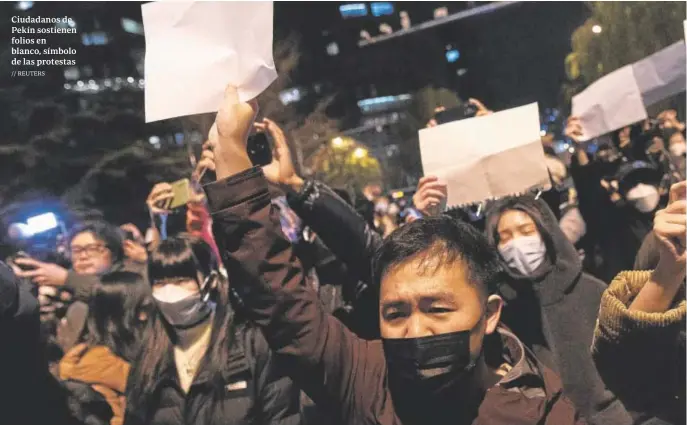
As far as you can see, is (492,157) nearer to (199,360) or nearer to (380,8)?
(199,360)

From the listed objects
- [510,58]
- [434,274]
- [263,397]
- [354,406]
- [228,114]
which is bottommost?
[263,397]

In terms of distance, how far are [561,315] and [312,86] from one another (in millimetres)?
28530

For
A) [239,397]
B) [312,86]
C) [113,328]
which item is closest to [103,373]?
[113,328]

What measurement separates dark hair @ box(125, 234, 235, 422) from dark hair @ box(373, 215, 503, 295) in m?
0.93

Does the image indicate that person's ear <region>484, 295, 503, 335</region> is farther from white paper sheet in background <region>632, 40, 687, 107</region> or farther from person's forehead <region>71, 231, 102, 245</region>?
person's forehead <region>71, 231, 102, 245</region>

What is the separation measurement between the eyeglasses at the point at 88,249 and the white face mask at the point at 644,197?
3.10 meters

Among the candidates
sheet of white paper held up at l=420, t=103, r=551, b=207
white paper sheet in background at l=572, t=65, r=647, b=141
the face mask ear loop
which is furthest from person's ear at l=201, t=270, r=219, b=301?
white paper sheet in background at l=572, t=65, r=647, b=141

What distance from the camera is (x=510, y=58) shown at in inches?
1356

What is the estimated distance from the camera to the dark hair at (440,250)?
1.71m

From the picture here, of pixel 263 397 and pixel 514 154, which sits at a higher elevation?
pixel 514 154

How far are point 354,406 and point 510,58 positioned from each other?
34874mm

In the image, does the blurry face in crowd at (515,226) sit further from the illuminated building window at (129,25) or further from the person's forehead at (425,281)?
the illuminated building window at (129,25)

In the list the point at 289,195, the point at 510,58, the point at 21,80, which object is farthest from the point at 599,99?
the point at 510,58

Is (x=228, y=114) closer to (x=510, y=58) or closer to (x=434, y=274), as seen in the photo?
(x=434, y=274)
